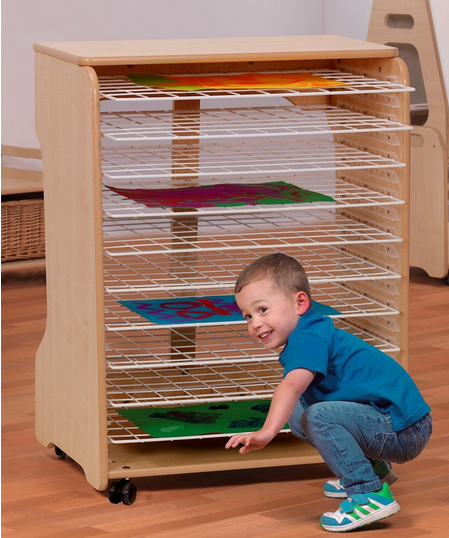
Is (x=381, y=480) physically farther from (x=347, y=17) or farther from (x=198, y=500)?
(x=347, y=17)

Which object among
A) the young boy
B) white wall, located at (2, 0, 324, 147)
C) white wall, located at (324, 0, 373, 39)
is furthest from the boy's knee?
white wall, located at (324, 0, 373, 39)

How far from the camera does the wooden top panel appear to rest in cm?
207

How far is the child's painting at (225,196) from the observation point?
225 cm

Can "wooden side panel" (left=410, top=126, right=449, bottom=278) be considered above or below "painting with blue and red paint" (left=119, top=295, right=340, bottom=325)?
below

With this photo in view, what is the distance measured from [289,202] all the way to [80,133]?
0.43m

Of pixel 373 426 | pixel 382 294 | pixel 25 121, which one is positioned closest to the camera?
pixel 373 426

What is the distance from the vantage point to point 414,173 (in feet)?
13.5

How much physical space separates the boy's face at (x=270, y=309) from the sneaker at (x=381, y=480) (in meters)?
0.33

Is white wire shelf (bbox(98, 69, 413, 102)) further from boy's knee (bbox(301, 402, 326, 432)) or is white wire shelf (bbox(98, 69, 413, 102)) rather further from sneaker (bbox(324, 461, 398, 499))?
sneaker (bbox(324, 461, 398, 499))

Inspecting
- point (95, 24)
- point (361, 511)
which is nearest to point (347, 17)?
point (95, 24)

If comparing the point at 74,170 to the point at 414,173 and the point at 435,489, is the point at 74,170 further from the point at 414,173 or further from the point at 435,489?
the point at 414,173

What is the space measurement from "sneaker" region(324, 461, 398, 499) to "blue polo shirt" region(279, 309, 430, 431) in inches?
6.9

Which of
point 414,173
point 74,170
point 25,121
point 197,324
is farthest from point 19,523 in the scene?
point 25,121

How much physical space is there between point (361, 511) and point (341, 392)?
0.20 m
